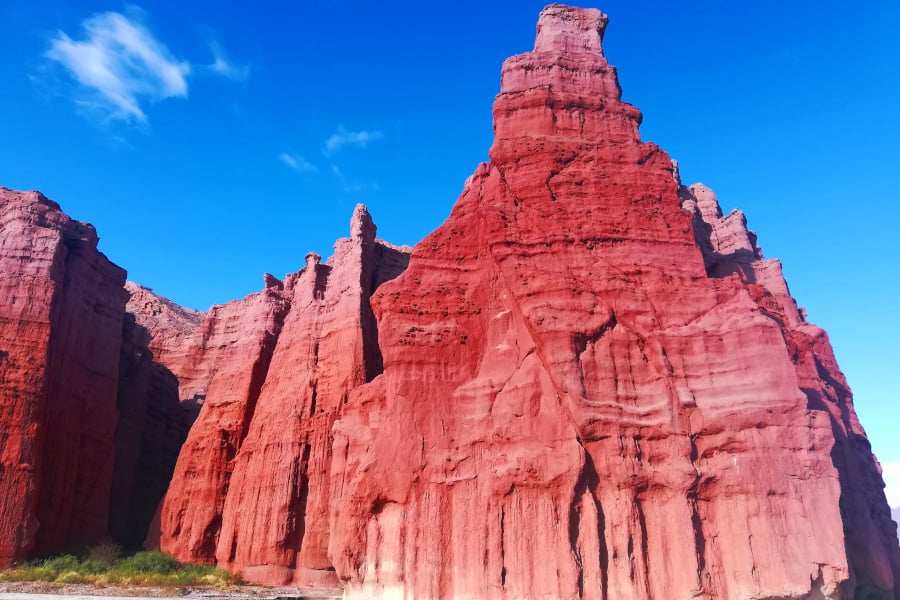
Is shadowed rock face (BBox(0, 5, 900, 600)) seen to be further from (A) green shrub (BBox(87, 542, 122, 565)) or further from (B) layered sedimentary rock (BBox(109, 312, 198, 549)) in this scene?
(B) layered sedimentary rock (BBox(109, 312, 198, 549))

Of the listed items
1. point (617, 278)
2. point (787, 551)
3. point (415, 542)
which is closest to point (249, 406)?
point (415, 542)

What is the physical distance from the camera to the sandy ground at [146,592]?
29.9 meters

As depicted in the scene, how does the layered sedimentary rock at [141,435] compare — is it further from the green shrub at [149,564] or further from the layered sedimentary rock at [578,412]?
→ the layered sedimentary rock at [578,412]

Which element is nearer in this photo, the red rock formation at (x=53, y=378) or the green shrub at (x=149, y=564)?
the red rock formation at (x=53, y=378)

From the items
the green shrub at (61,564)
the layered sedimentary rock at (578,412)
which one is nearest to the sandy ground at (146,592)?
the green shrub at (61,564)

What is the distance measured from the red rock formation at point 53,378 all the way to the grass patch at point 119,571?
1.69 m

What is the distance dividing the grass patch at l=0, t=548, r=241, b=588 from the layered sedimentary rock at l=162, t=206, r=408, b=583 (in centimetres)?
145

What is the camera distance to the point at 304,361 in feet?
148

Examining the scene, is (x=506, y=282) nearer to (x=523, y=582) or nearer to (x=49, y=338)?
(x=523, y=582)

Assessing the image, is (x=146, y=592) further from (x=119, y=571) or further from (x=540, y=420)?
(x=540, y=420)

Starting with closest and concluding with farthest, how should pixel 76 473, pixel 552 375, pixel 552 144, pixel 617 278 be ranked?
pixel 552 375 < pixel 617 278 < pixel 552 144 < pixel 76 473

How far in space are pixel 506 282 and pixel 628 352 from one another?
17.2 feet

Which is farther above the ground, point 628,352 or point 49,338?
point 49,338

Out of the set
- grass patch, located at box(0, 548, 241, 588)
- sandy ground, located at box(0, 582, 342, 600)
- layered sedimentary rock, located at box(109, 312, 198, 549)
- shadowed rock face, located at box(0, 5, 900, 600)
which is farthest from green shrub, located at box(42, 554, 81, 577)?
layered sedimentary rock, located at box(109, 312, 198, 549)
